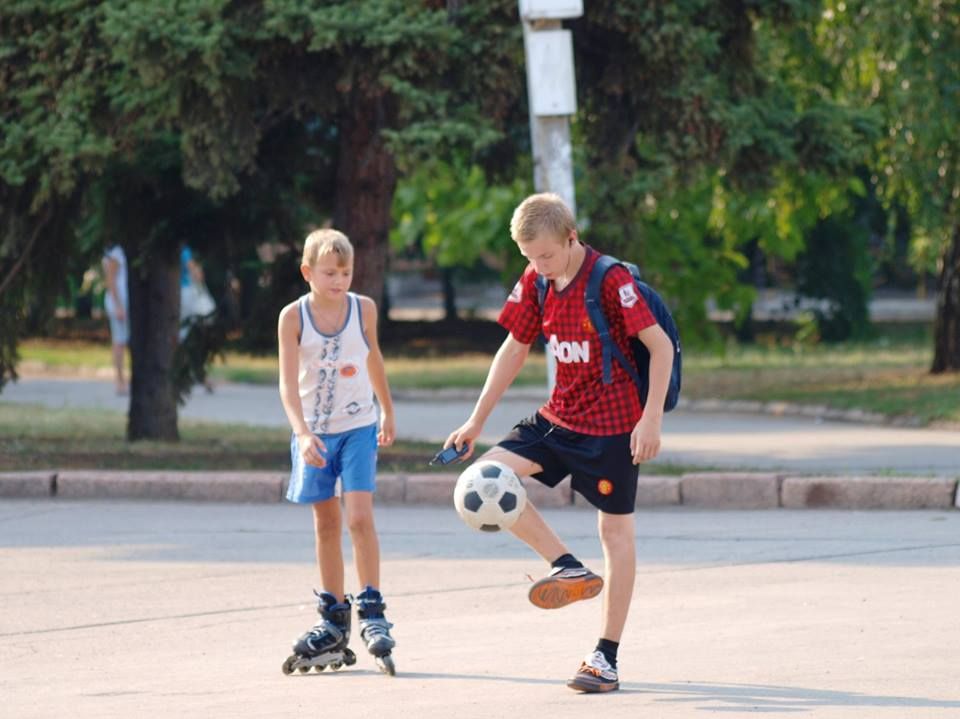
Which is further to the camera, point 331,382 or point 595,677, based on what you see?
point 331,382

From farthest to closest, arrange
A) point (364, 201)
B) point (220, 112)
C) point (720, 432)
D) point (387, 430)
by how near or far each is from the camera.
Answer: point (720, 432) → point (364, 201) → point (220, 112) → point (387, 430)

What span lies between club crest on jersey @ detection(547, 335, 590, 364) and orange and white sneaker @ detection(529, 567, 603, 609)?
2.33ft

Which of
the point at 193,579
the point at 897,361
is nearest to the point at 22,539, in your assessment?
the point at 193,579

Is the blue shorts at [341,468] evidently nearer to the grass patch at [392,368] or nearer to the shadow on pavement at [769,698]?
the shadow on pavement at [769,698]

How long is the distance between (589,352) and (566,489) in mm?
5315

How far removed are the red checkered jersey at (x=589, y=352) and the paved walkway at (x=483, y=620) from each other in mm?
915

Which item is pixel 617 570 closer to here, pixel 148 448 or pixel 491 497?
pixel 491 497

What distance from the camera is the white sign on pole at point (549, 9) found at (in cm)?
1152

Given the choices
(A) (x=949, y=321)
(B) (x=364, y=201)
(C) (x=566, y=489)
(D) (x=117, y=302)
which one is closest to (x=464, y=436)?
(C) (x=566, y=489)

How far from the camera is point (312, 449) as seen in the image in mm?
6555

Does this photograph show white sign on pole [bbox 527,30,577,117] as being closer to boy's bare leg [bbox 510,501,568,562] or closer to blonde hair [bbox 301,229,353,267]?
blonde hair [bbox 301,229,353,267]

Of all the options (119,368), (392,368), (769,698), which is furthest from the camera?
(392,368)

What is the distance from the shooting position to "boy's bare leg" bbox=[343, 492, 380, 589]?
22.2 feet

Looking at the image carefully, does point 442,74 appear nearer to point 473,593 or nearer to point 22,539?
point 22,539
